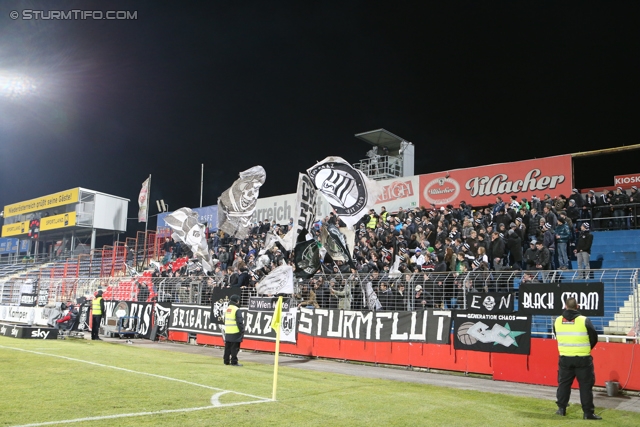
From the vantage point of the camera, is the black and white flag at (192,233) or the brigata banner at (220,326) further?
the black and white flag at (192,233)

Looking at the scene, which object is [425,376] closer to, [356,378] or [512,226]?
[356,378]

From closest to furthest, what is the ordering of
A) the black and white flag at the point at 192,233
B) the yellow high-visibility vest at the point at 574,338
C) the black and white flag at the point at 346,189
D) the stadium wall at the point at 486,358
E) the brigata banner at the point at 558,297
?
1. the yellow high-visibility vest at the point at 574,338
2. the stadium wall at the point at 486,358
3. the brigata banner at the point at 558,297
4. the black and white flag at the point at 346,189
5. the black and white flag at the point at 192,233

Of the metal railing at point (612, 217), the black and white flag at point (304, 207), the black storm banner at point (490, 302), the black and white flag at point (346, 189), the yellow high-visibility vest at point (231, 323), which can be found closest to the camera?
the black storm banner at point (490, 302)

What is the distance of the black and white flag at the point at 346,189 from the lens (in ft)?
51.5

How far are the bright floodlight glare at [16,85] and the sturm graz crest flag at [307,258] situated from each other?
142 ft

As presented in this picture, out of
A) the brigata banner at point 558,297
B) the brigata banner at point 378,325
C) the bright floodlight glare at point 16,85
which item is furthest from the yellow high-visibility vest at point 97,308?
the bright floodlight glare at point 16,85

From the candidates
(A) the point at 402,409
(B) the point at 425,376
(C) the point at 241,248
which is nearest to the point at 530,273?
(B) the point at 425,376

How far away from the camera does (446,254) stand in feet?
54.9

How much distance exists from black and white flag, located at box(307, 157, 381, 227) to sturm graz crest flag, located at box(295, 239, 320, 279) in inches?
50.5

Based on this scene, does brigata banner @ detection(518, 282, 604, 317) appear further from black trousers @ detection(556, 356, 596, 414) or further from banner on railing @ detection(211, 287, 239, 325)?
banner on railing @ detection(211, 287, 239, 325)

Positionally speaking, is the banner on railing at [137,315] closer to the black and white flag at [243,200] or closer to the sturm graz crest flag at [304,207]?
the black and white flag at [243,200]

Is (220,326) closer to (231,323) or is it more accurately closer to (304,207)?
(231,323)

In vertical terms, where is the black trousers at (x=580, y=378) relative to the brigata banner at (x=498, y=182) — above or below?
below

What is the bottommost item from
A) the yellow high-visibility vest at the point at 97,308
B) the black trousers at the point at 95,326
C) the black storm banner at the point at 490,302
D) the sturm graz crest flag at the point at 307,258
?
the black trousers at the point at 95,326
